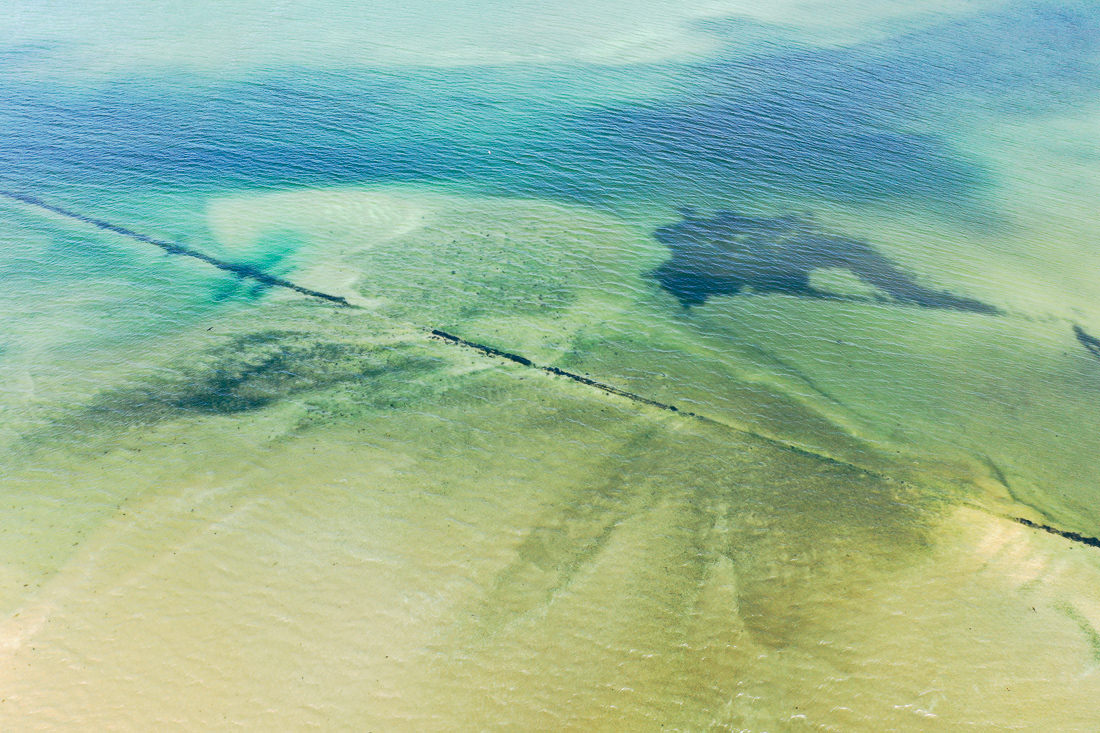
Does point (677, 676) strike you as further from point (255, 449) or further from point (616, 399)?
point (255, 449)

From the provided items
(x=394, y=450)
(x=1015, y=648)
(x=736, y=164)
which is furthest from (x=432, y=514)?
(x=736, y=164)

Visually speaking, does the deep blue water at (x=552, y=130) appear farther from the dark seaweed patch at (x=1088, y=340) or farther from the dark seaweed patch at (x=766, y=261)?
the dark seaweed patch at (x=1088, y=340)

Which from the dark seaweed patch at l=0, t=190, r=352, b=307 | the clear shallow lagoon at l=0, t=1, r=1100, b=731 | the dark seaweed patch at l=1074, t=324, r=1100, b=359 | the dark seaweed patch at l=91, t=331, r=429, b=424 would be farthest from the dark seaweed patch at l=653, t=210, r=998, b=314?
the dark seaweed patch at l=0, t=190, r=352, b=307

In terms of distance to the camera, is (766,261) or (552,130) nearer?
(766,261)

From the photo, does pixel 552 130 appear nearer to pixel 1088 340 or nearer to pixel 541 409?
pixel 541 409

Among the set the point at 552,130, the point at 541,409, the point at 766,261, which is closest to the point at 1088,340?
the point at 766,261

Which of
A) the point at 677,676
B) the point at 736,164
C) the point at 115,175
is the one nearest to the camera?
the point at 677,676

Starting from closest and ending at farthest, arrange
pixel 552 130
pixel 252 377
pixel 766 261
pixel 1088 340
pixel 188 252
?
pixel 252 377 < pixel 1088 340 < pixel 188 252 < pixel 766 261 < pixel 552 130
